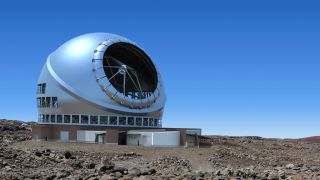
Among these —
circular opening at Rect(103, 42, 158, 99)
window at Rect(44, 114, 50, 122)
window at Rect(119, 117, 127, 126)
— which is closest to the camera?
window at Rect(119, 117, 127, 126)

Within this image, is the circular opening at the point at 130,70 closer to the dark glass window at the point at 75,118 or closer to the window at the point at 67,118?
the dark glass window at the point at 75,118

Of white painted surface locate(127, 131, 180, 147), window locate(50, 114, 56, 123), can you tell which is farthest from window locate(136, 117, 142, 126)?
window locate(50, 114, 56, 123)

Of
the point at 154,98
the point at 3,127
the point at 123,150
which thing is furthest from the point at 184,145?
the point at 3,127

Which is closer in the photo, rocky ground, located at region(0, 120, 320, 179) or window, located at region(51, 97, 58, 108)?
rocky ground, located at region(0, 120, 320, 179)

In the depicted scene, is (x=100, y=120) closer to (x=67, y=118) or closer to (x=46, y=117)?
(x=67, y=118)

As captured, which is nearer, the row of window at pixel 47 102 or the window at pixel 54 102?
the window at pixel 54 102

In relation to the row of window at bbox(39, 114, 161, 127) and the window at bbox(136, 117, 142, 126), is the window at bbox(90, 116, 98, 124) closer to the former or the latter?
the row of window at bbox(39, 114, 161, 127)

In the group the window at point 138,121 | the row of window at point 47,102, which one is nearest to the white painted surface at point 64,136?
the row of window at point 47,102

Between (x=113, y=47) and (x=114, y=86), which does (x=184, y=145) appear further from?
(x=113, y=47)

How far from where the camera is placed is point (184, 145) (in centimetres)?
4384

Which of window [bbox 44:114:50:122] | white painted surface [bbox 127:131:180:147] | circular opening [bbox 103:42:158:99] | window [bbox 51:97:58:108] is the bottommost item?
white painted surface [bbox 127:131:180:147]

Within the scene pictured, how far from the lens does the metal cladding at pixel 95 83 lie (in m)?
49.9

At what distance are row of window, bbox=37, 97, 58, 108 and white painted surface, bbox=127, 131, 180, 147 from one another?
10498 millimetres

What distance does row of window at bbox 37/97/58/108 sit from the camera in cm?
5197
